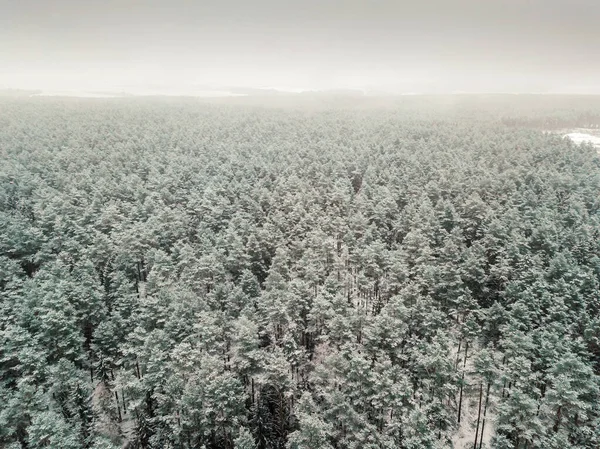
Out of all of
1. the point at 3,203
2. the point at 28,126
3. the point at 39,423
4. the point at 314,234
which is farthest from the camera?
the point at 28,126

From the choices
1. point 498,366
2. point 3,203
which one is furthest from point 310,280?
point 3,203

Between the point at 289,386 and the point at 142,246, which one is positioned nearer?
the point at 289,386

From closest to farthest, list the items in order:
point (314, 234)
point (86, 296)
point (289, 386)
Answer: point (289, 386)
point (86, 296)
point (314, 234)

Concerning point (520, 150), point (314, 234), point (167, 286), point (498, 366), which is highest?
point (520, 150)

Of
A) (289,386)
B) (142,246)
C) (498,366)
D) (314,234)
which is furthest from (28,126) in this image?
(498,366)

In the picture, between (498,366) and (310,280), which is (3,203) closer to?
(310,280)

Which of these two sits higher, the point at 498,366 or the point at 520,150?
the point at 520,150

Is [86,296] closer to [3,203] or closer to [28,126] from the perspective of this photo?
[3,203]
